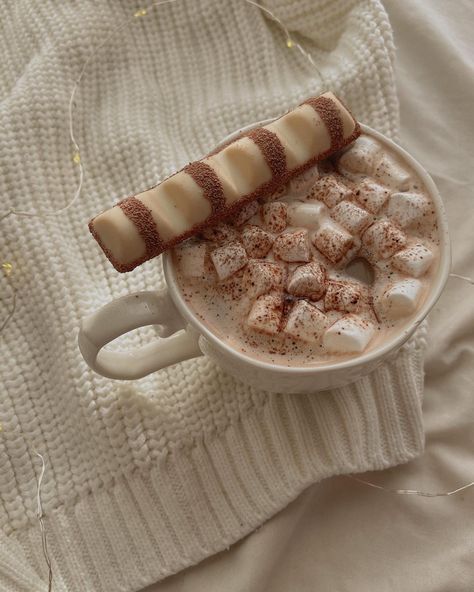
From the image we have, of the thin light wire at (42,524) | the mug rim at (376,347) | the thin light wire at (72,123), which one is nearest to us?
the mug rim at (376,347)

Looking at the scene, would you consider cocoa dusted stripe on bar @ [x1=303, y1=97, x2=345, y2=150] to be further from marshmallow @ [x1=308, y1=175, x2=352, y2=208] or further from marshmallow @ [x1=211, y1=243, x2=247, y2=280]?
marshmallow @ [x1=211, y1=243, x2=247, y2=280]

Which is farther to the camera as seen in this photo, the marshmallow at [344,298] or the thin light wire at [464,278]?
the thin light wire at [464,278]

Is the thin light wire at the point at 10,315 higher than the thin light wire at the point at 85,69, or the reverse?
the thin light wire at the point at 85,69

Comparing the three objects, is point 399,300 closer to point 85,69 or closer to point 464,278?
point 464,278

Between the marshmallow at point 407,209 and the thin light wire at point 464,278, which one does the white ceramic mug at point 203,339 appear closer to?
the marshmallow at point 407,209

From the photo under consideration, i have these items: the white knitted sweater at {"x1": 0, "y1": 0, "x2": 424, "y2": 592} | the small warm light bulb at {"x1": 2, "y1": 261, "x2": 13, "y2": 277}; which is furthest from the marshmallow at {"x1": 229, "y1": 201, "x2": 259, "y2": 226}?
the small warm light bulb at {"x1": 2, "y1": 261, "x2": 13, "y2": 277}

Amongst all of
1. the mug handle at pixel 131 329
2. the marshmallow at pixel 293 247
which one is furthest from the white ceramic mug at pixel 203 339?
the marshmallow at pixel 293 247

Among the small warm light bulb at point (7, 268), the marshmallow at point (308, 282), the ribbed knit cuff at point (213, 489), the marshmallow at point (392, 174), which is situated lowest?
the ribbed knit cuff at point (213, 489)
